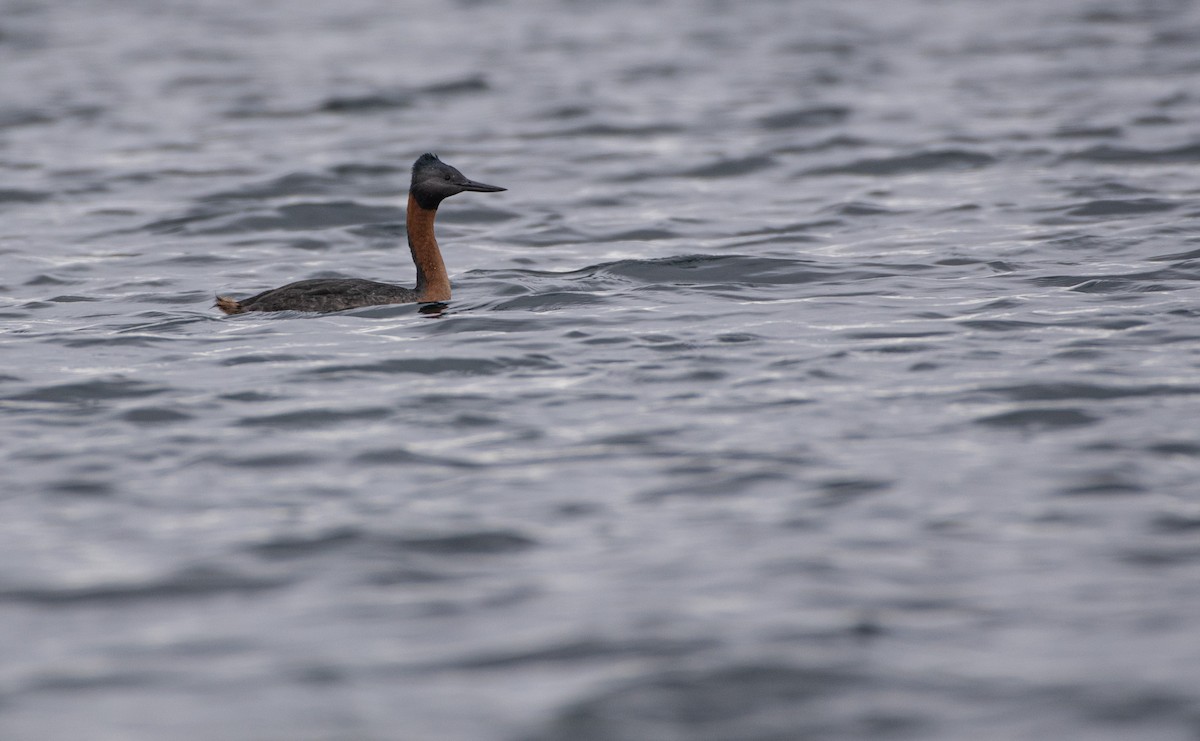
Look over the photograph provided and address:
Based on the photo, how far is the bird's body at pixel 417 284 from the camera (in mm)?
11383

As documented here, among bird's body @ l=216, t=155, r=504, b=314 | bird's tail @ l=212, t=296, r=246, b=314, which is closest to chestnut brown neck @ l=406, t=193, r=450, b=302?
bird's body @ l=216, t=155, r=504, b=314

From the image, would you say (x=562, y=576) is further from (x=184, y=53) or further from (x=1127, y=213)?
(x=184, y=53)

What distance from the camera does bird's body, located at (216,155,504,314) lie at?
11383 mm

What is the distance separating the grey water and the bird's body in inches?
6.4

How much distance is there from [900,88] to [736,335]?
13.9 meters

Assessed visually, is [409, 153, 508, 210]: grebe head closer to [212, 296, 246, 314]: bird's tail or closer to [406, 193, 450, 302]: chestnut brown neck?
[406, 193, 450, 302]: chestnut brown neck

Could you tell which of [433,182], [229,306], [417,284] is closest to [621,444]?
[417,284]

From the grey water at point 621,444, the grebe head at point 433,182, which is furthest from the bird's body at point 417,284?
the grey water at point 621,444

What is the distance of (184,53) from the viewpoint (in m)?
29.0

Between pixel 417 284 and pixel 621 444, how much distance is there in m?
4.11

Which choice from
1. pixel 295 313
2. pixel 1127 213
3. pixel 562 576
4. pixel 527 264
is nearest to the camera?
pixel 562 576

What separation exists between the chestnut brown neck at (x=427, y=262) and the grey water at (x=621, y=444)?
0.57ft

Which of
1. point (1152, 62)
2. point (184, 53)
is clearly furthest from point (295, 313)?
point (184, 53)

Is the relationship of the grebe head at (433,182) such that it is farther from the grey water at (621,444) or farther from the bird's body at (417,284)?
the grey water at (621,444)
